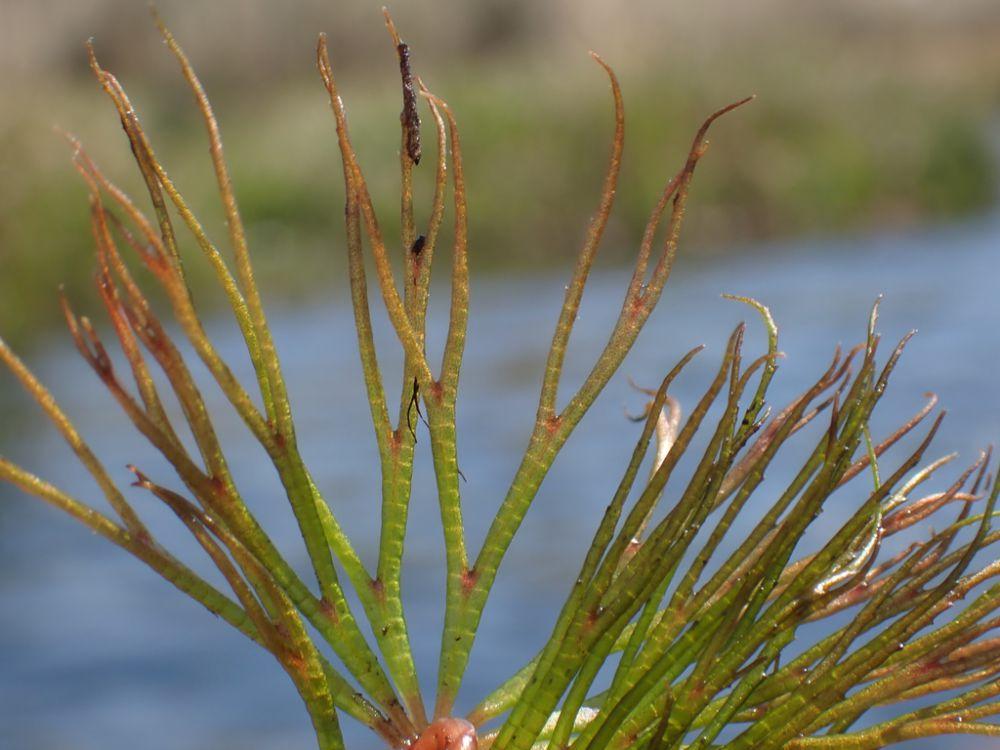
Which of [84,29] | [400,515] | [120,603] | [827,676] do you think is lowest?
[827,676]

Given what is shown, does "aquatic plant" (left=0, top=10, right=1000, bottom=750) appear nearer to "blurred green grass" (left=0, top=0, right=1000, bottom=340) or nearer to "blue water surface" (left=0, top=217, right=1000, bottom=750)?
"blue water surface" (left=0, top=217, right=1000, bottom=750)

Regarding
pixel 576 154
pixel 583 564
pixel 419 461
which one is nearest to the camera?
pixel 583 564

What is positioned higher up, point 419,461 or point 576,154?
point 576,154

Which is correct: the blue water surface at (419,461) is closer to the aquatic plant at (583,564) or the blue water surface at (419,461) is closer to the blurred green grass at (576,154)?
the blurred green grass at (576,154)

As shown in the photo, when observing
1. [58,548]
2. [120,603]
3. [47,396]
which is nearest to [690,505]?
[47,396]

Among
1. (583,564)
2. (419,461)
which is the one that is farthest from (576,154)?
(583,564)

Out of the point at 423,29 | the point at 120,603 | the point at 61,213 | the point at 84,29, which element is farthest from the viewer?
the point at 423,29

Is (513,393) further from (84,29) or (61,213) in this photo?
(84,29)

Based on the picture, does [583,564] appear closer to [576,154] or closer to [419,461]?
[419,461]

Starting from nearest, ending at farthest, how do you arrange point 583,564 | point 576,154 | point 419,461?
point 583,564 → point 419,461 → point 576,154
